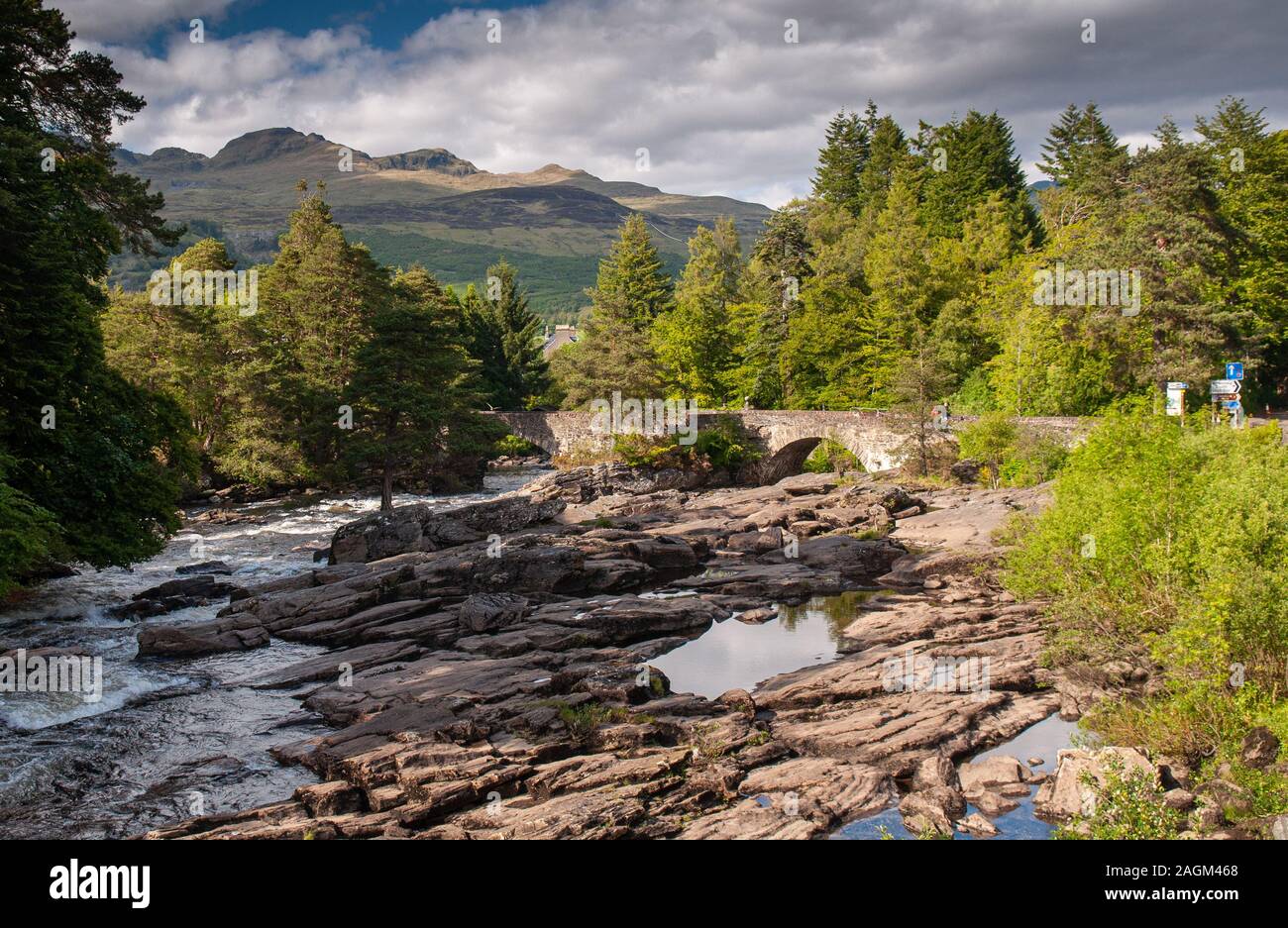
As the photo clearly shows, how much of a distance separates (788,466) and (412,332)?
87.3ft

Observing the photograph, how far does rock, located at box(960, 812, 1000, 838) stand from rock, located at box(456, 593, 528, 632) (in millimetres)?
16238

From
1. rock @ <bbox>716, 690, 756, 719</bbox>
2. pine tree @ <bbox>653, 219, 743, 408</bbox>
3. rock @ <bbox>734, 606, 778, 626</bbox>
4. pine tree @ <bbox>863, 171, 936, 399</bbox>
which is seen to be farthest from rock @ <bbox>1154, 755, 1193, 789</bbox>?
pine tree @ <bbox>653, 219, 743, 408</bbox>

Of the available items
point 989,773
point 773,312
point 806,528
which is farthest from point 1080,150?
point 989,773

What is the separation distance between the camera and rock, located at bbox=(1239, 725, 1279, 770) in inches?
679

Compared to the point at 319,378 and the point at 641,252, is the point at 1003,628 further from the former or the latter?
the point at 641,252

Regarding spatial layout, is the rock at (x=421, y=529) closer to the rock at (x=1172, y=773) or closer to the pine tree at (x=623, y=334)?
the pine tree at (x=623, y=334)

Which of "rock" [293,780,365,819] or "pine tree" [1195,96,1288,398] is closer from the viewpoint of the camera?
"rock" [293,780,365,819]

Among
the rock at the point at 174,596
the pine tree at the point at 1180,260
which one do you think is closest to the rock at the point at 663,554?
the rock at the point at 174,596

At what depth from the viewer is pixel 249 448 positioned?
2263 inches

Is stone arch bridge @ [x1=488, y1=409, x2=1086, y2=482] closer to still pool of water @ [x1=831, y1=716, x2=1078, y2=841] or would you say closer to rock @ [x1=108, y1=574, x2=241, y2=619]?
still pool of water @ [x1=831, y1=716, x2=1078, y2=841]

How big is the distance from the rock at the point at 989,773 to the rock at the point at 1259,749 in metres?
4.06

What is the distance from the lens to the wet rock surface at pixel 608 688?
16.7 metres
